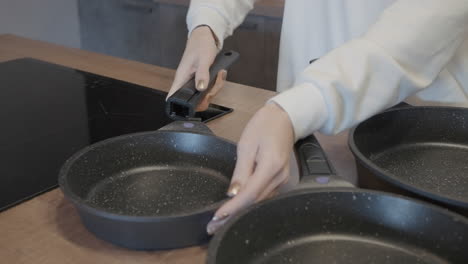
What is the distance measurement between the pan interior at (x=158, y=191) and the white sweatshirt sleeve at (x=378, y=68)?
12 centimetres

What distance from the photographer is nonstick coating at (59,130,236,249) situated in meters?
0.45

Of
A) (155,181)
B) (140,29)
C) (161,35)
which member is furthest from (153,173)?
(140,29)

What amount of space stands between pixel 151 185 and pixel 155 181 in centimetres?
1

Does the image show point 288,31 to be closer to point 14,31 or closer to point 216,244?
point 216,244

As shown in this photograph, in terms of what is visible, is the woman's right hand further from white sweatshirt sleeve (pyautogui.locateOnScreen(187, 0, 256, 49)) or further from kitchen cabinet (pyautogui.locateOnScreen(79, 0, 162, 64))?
kitchen cabinet (pyautogui.locateOnScreen(79, 0, 162, 64))

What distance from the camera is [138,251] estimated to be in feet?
1.58

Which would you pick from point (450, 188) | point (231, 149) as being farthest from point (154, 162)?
point (450, 188)

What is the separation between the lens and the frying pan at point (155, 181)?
1.49ft

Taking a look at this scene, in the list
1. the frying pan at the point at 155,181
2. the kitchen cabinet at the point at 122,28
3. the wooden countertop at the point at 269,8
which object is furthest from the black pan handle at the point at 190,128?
the kitchen cabinet at the point at 122,28

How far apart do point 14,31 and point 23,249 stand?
2.17 meters

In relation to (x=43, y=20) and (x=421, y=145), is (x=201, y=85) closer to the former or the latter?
(x=421, y=145)

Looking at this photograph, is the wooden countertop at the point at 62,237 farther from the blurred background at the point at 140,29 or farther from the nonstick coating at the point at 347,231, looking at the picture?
the blurred background at the point at 140,29

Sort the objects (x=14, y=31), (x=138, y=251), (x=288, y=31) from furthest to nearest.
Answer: (x=14, y=31)
(x=288, y=31)
(x=138, y=251)

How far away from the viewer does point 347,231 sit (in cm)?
50
